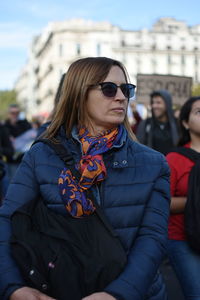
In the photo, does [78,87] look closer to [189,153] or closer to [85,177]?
[85,177]

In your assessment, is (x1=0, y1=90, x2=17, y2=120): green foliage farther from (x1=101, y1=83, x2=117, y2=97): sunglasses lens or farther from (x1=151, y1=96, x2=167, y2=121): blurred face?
(x1=101, y1=83, x2=117, y2=97): sunglasses lens

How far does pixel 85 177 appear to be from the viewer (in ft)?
6.77

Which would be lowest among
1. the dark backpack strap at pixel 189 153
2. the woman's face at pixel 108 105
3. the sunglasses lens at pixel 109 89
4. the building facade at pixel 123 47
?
the building facade at pixel 123 47

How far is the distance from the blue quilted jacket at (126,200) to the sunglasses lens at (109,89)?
0.65 feet

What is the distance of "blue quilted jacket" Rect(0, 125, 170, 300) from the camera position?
1.99 meters

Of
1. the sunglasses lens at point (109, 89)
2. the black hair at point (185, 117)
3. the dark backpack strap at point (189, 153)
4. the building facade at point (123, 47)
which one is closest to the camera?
the sunglasses lens at point (109, 89)

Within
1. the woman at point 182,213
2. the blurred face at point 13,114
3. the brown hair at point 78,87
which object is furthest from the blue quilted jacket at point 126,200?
the blurred face at point 13,114

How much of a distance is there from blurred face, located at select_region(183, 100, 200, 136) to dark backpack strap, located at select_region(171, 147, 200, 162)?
167 millimetres

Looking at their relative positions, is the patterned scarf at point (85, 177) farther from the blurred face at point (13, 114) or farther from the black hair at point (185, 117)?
the blurred face at point (13, 114)

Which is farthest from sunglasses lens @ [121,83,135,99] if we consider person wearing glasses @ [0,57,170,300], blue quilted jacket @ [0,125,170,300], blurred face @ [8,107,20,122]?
blurred face @ [8,107,20,122]

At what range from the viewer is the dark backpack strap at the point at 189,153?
3.09 metres

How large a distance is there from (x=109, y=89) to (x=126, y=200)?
49 cm

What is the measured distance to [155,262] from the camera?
206cm

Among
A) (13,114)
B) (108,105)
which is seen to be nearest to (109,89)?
(108,105)
